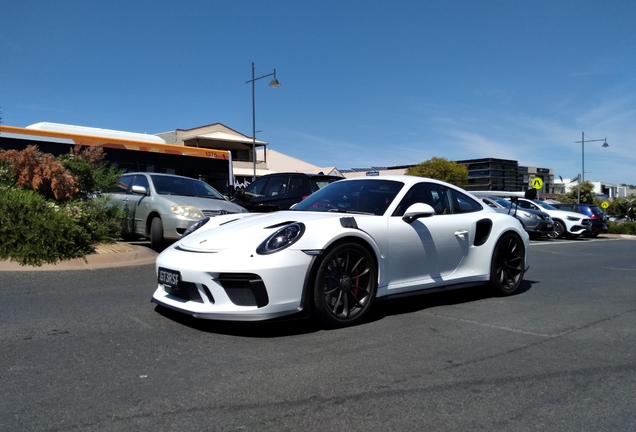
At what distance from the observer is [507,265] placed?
6.36 metres

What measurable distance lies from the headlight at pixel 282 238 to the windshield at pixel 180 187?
5.75m

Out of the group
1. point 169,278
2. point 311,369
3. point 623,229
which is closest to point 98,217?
point 169,278

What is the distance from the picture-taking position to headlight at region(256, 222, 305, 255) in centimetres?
422

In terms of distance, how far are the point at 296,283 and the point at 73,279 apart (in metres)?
3.57

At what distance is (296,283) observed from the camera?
164 inches

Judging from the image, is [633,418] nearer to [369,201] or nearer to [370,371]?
[370,371]

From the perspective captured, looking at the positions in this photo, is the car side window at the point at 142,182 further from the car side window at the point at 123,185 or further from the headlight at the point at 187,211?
the headlight at the point at 187,211

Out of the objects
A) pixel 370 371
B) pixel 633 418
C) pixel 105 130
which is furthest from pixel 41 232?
pixel 105 130

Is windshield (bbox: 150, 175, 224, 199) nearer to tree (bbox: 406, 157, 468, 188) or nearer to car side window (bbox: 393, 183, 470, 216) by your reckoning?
car side window (bbox: 393, 183, 470, 216)

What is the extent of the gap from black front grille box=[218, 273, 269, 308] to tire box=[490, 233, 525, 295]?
10.2ft

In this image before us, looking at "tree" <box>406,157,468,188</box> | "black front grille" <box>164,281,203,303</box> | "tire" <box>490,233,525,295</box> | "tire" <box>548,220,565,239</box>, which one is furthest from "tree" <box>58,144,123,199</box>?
"tree" <box>406,157,468,188</box>

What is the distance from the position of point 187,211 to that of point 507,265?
5199 mm

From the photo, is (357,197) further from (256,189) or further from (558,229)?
(558,229)

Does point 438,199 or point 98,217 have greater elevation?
point 438,199
